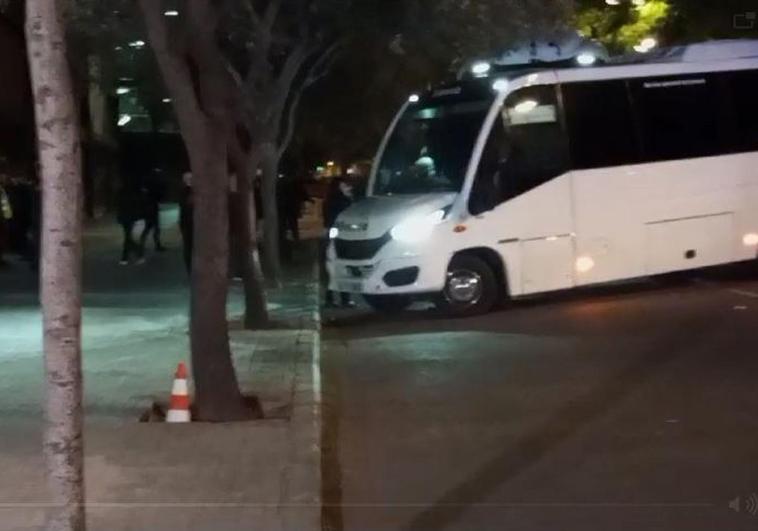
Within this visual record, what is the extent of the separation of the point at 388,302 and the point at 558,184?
267 cm

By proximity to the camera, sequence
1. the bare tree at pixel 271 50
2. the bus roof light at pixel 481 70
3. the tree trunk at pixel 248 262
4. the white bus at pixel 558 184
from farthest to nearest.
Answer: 1. the bare tree at pixel 271 50
2. the bus roof light at pixel 481 70
3. the white bus at pixel 558 184
4. the tree trunk at pixel 248 262

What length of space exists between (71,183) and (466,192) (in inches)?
521

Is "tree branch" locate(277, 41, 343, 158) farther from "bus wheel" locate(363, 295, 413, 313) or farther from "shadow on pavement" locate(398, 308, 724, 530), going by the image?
"shadow on pavement" locate(398, 308, 724, 530)

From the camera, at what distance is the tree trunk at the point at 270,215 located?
22.6 metres

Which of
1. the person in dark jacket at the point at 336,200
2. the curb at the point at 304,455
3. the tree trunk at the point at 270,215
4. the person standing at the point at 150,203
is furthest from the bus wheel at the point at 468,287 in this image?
the person standing at the point at 150,203

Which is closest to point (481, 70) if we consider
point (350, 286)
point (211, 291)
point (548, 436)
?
point (350, 286)

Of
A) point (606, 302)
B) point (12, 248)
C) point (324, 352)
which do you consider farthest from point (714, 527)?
point (12, 248)

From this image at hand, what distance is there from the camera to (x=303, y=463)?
31.8 ft

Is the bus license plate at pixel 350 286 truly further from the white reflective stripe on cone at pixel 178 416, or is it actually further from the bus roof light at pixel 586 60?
the white reflective stripe on cone at pixel 178 416

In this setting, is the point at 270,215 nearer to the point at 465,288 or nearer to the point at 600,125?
the point at 465,288

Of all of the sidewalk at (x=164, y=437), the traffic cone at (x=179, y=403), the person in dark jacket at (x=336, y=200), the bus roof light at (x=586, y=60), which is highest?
the bus roof light at (x=586, y=60)

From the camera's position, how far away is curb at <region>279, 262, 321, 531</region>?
27.8 ft

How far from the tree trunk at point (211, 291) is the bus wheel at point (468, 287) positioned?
7.56m

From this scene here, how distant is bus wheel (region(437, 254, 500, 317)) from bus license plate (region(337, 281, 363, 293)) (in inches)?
40.0
